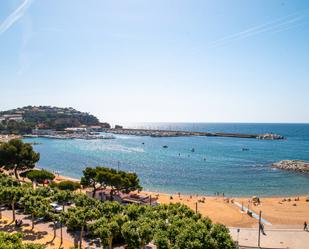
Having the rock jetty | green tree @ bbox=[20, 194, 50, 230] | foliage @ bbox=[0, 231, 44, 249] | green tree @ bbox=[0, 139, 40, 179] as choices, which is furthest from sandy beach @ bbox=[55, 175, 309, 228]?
the rock jetty

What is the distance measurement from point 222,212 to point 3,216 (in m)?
24.0

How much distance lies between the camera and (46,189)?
3114 cm

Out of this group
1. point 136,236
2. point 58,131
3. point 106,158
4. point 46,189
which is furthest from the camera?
point 58,131

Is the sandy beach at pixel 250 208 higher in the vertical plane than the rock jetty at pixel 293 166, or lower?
lower

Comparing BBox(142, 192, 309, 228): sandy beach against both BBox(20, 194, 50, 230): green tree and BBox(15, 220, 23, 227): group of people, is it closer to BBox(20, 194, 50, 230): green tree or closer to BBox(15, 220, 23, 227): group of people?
BBox(20, 194, 50, 230): green tree

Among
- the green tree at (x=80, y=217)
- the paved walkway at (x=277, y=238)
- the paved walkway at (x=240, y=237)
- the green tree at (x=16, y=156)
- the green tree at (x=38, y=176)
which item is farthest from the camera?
the green tree at (x=16, y=156)

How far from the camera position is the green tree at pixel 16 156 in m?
48.5

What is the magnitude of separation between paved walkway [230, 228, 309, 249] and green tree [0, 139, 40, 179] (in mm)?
35550

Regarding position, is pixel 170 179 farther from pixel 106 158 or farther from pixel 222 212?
pixel 106 158

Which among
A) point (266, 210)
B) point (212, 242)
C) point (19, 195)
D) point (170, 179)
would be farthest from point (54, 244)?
point (170, 179)

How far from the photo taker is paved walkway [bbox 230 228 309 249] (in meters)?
25.0

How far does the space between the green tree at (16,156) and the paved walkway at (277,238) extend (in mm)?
35550

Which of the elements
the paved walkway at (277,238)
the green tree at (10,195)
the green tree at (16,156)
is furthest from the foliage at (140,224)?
the green tree at (16,156)

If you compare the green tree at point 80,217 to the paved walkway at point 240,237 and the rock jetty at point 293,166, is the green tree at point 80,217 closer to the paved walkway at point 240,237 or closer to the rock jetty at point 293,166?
the paved walkway at point 240,237
